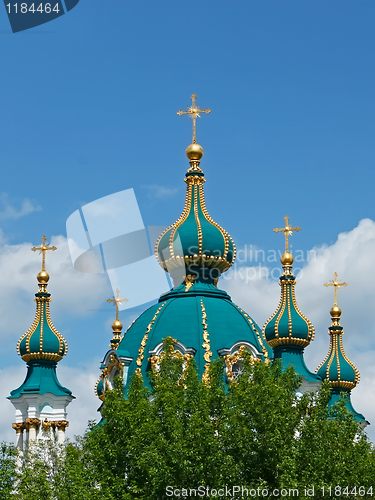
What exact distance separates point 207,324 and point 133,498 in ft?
35.1

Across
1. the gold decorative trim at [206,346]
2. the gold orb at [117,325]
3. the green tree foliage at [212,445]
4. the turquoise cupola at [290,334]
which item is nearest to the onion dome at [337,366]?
the turquoise cupola at [290,334]

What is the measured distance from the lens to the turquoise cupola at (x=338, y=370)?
5181cm

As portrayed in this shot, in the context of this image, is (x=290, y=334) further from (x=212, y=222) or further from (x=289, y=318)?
(x=212, y=222)

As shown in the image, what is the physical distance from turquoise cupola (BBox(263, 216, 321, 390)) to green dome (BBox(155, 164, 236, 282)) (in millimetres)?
3852

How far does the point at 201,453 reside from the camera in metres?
32.3

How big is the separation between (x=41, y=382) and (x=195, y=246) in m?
8.72

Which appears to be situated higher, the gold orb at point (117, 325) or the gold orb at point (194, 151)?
the gold orb at point (194, 151)

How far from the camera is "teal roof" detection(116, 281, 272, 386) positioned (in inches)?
1649

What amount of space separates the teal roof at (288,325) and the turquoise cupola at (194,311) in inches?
152

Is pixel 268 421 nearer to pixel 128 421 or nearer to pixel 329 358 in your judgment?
pixel 128 421

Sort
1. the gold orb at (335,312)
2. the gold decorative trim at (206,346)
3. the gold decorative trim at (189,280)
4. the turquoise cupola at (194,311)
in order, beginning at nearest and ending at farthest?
the gold decorative trim at (206,346), the turquoise cupola at (194,311), the gold decorative trim at (189,280), the gold orb at (335,312)

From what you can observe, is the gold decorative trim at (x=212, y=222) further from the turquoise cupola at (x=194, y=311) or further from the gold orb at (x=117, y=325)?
the gold orb at (x=117, y=325)

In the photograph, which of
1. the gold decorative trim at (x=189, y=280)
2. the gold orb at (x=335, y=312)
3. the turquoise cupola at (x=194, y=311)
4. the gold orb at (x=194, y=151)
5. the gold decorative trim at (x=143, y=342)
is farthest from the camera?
the gold orb at (x=335, y=312)

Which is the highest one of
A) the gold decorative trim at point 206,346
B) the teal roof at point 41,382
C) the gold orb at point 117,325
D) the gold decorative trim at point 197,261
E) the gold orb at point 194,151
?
the gold orb at point 194,151
